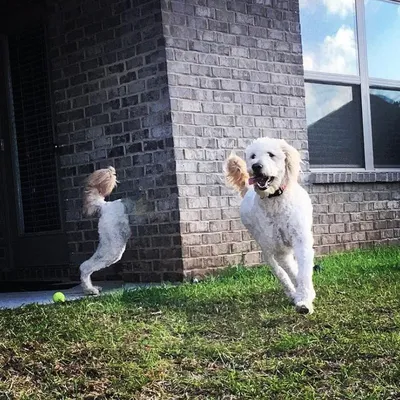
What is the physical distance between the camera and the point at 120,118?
5.92 metres

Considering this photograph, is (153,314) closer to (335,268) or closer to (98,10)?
(335,268)

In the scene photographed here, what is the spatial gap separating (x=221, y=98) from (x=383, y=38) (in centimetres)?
Answer: 304

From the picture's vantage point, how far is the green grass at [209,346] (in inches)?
98.4

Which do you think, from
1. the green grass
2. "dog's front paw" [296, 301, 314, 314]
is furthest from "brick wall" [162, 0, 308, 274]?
"dog's front paw" [296, 301, 314, 314]

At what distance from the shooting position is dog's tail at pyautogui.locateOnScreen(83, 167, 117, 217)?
509 cm

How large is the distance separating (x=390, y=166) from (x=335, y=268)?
2.83m

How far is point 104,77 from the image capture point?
19.8 ft

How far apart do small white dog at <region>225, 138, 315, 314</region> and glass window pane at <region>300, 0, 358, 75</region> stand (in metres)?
3.32

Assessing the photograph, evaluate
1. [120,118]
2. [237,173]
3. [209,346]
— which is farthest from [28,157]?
[209,346]

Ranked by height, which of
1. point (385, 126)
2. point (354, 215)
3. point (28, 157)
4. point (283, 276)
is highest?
point (385, 126)

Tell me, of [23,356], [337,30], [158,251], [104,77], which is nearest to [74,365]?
[23,356]

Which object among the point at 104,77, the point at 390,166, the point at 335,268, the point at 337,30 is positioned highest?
the point at 337,30

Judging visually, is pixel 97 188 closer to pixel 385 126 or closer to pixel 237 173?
pixel 237 173

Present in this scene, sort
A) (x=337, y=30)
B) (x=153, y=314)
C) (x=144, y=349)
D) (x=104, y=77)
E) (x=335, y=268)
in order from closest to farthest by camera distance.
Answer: (x=144, y=349) → (x=153, y=314) → (x=335, y=268) → (x=104, y=77) → (x=337, y=30)
